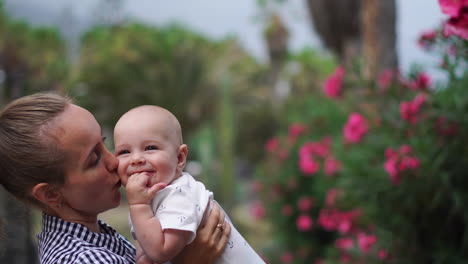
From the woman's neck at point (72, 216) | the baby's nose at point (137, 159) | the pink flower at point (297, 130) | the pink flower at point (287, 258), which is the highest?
Result: the pink flower at point (297, 130)

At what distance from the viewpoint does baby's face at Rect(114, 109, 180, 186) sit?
1.60m

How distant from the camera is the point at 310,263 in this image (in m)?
7.36

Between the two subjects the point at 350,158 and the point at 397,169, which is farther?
the point at 350,158

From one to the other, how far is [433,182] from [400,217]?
396mm

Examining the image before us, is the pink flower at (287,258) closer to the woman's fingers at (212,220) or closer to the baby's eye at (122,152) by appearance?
the woman's fingers at (212,220)

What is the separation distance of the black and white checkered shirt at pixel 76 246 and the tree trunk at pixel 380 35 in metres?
4.77

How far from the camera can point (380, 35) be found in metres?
6.10

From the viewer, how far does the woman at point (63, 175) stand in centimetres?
150

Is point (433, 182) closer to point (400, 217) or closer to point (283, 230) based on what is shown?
point (400, 217)

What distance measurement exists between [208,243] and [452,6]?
93cm

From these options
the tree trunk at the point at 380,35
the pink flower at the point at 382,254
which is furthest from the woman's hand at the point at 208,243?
the tree trunk at the point at 380,35

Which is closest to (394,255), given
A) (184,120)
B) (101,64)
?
(184,120)

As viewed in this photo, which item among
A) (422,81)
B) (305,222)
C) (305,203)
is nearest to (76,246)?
(422,81)

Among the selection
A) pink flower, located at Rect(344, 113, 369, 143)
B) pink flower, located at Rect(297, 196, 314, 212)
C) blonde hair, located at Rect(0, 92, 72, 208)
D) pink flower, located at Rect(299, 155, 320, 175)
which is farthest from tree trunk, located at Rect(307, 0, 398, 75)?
blonde hair, located at Rect(0, 92, 72, 208)
